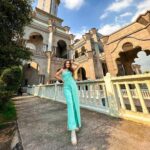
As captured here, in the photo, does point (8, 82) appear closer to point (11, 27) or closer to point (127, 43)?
point (11, 27)

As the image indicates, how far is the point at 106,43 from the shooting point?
1006 centimetres

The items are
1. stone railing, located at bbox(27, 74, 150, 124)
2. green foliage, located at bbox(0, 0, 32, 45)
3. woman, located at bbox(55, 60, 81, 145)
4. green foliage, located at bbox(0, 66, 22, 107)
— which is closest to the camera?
woman, located at bbox(55, 60, 81, 145)

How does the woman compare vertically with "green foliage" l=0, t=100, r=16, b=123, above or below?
above

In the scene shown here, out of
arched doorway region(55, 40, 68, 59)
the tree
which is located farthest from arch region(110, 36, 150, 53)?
arched doorway region(55, 40, 68, 59)

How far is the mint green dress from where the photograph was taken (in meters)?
2.03

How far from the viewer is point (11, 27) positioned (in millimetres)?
5984

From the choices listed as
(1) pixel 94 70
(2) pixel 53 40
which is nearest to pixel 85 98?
(1) pixel 94 70

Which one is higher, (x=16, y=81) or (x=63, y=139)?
(x=16, y=81)

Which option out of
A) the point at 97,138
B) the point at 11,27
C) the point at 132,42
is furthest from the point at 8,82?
the point at 132,42

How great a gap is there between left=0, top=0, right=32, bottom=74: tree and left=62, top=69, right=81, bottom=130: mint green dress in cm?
386

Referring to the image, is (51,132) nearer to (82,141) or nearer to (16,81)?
(82,141)

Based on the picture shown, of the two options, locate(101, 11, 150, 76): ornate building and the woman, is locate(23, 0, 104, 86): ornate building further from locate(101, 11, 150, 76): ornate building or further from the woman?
the woman

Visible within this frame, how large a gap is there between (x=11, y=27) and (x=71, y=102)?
239 inches

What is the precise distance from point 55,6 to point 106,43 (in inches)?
977
